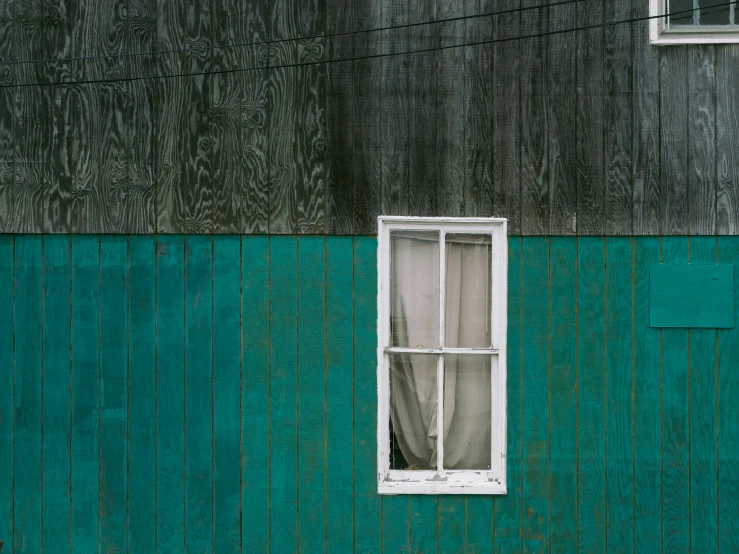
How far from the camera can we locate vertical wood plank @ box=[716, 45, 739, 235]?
5.49m

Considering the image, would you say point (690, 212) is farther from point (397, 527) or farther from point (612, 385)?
point (397, 527)

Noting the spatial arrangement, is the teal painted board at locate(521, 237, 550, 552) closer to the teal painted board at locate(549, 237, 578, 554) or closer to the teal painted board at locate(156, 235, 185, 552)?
the teal painted board at locate(549, 237, 578, 554)

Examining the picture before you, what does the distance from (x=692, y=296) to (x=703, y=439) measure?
3.07 ft

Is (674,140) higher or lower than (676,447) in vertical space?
higher

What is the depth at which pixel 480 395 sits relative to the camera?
18.4ft

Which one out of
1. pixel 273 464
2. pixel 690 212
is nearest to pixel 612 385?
pixel 690 212

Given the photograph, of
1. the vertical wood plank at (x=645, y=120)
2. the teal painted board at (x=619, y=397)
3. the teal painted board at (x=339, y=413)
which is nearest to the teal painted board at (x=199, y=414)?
the teal painted board at (x=339, y=413)

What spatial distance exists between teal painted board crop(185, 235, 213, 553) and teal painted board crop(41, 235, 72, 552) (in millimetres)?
793

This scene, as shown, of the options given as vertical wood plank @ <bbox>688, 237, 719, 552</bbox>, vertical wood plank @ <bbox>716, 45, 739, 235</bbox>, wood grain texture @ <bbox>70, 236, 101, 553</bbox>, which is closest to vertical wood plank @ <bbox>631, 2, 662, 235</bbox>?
vertical wood plank @ <bbox>716, 45, 739, 235</bbox>

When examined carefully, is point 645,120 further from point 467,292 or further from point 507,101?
point 467,292

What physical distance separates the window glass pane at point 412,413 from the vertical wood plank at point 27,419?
6.61 ft

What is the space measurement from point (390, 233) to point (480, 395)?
1242mm

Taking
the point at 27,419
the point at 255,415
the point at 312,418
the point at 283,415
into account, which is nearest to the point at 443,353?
the point at 312,418

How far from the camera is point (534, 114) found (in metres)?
5.54
